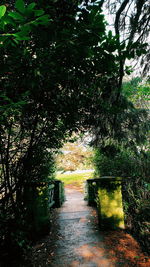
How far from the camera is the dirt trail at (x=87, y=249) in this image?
3.25 metres

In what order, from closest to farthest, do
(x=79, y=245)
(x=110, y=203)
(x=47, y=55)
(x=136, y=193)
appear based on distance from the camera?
(x=47, y=55), (x=79, y=245), (x=136, y=193), (x=110, y=203)

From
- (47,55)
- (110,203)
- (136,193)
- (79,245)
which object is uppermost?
(47,55)

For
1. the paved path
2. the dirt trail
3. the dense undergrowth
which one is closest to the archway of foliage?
the dirt trail

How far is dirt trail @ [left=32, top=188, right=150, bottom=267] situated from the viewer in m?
3.25

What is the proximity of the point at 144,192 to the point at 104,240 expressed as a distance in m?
1.49

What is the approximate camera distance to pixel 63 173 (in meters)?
24.3

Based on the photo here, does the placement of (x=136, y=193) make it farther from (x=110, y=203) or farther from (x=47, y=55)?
(x=47, y=55)

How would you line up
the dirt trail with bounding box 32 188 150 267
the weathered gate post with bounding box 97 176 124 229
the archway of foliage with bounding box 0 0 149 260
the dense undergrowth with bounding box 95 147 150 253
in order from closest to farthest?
the archway of foliage with bounding box 0 0 149 260 < the dirt trail with bounding box 32 188 150 267 < the dense undergrowth with bounding box 95 147 150 253 < the weathered gate post with bounding box 97 176 124 229

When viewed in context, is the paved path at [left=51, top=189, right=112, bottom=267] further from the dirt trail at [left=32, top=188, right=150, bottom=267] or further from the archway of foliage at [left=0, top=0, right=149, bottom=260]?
the archway of foliage at [left=0, top=0, right=149, bottom=260]

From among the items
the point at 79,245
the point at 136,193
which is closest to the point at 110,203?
the point at 136,193

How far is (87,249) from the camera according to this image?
375 centimetres

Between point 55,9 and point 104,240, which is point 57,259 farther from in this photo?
point 55,9

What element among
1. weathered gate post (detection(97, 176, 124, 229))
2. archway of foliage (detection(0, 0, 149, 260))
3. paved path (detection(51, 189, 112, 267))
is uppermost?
Answer: archway of foliage (detection(0, 0, 149, 260))

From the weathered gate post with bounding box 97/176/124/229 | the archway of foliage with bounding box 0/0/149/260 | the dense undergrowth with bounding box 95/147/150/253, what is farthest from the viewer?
the weathered gate post with bounding box 97/176/124/229
